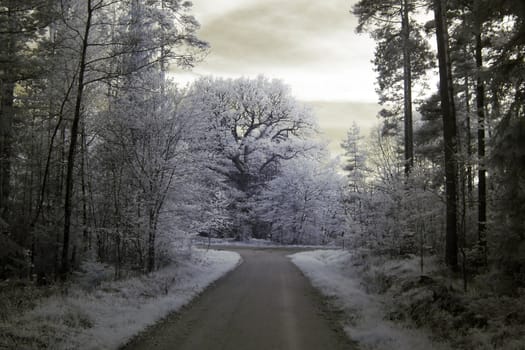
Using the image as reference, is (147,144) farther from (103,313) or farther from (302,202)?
(302,202)

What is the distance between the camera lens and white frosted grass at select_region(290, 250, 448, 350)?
800cm

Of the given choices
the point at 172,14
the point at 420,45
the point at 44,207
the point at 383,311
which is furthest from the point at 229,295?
the point at 420,45

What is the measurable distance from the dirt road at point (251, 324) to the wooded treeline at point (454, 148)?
372cm

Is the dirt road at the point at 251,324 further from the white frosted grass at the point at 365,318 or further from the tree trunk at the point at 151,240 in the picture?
the tree trunk at the point at 151,240

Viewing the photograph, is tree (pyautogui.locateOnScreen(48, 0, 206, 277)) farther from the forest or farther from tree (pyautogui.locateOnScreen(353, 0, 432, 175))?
tree (pyautogui.locateOnScreen(353, 0, 432, 175))

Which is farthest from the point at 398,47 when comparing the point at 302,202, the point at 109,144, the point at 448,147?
the point at 302,202

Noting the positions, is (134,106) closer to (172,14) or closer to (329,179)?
(172,14)

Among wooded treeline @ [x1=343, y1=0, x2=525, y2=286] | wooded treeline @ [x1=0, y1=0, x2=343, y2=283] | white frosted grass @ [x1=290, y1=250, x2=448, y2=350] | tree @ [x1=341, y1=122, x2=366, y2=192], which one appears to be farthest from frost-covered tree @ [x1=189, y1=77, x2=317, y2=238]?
white frosted grass @ [x1=290, y1=250, x2=448, y2=350]

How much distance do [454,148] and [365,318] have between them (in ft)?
19.7

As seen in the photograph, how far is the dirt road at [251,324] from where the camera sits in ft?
27.1

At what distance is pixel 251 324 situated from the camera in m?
9.93

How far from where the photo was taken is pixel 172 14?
1853 centimetres

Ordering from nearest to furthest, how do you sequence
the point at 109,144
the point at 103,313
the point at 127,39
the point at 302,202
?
the point at 103,313 → the point at 127,39 → the point at 109,144 → the point at 302,202

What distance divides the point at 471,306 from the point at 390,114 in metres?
15.5
